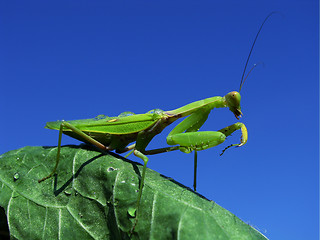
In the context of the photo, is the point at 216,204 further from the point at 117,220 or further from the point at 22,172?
the point at 22,172

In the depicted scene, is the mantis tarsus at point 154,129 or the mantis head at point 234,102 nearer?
the mantis tarsus at point 154,129

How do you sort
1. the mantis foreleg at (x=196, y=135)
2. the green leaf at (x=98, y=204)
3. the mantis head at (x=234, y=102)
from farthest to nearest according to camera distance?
the mantis head at (x=234, y=102), the mantis foreleg at (x=196, y=135), the green leaf at (x=98, y=204)

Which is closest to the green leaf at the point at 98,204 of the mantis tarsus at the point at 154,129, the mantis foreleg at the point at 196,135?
the mantis tarsus at the point at 154,129

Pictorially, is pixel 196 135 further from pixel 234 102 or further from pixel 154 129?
pixel 234 102

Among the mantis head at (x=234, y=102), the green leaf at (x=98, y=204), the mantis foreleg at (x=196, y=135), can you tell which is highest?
the mantis head at (x=234, y=102)

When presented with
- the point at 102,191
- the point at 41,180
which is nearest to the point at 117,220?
the point at 102,191

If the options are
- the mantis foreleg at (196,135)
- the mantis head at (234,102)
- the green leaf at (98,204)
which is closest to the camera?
the green leaf at (98,204)

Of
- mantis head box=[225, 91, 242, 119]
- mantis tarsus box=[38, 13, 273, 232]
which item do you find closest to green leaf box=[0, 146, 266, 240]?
mantis tarsus box=[38, 13, 273, 232]

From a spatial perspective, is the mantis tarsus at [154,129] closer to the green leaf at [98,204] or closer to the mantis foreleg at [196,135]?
the mantis foreleg at [196,135]
